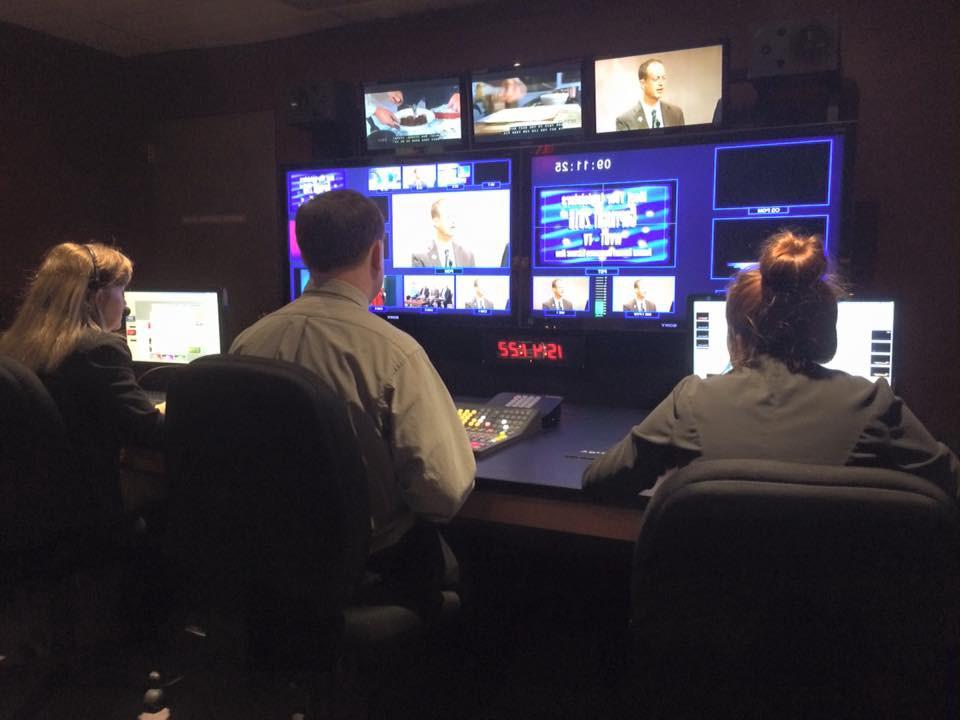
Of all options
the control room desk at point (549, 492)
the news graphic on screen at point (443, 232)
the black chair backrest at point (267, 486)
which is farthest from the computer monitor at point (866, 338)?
the black chair backrest at point (267, 486)

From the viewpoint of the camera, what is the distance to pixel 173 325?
2982 mm

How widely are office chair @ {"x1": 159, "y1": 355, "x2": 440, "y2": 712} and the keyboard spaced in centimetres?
51

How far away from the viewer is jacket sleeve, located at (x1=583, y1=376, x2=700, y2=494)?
1.32m

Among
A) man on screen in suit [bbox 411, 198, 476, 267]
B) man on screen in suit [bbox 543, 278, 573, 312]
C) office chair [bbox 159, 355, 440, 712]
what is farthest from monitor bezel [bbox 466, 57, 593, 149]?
office chair [bbox 159, 355, 440, 712]

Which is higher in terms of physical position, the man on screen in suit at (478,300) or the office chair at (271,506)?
the man on screen in suit at (478,300)

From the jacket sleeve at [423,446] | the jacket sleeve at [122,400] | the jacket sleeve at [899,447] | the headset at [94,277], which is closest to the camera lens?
the jacket sleeve at [899,447]

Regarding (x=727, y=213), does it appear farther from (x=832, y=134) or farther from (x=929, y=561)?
(x=929, y=561)

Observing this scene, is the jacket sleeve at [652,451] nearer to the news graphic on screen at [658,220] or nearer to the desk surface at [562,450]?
the desk surface at [562,450]

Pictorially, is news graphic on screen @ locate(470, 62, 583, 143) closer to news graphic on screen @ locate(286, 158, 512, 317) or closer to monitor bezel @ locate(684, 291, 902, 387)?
news graphic on screen @ locate(286, 158, 512, 317)

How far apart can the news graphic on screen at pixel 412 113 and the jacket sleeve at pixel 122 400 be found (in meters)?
1.16

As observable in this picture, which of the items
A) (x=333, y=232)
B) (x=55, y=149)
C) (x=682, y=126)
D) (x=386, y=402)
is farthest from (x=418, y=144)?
(x=55, y=149)

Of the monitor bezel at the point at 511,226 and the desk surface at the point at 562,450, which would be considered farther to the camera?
the monitor bezel at the point at 511,226

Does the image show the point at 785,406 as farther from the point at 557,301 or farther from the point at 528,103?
the point at 528,103

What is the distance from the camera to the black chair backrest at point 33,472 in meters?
1.72
